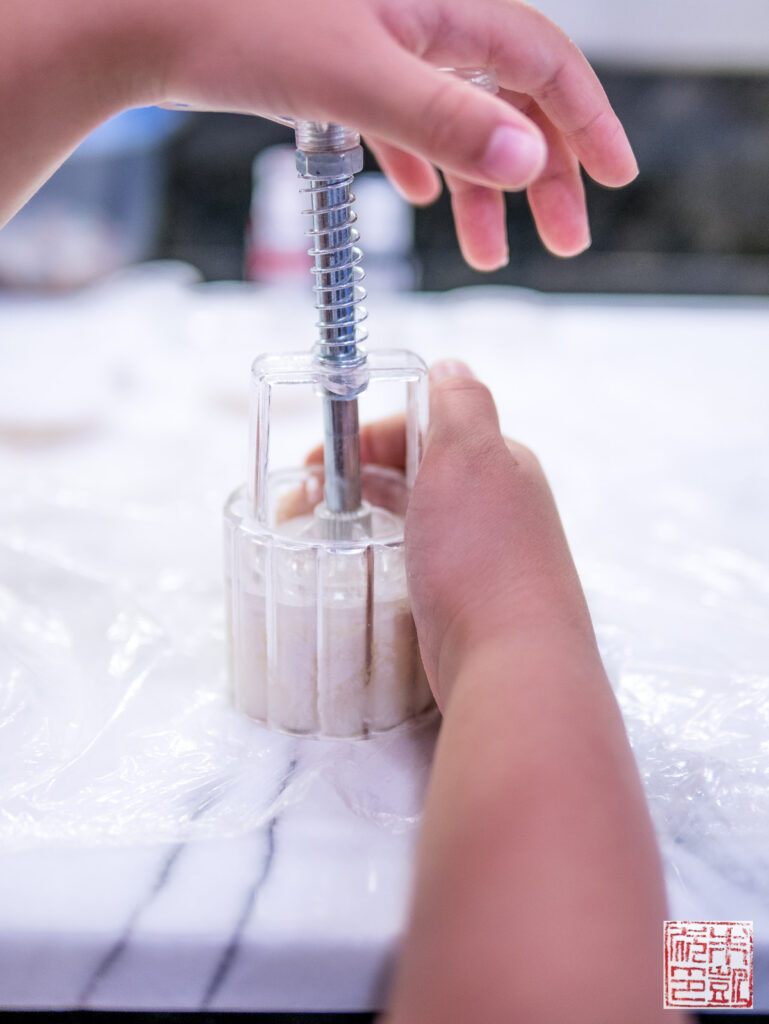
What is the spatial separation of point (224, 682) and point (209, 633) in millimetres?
38

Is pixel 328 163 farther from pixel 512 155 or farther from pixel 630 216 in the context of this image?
pixel 630 216

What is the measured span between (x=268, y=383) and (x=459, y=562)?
9cm

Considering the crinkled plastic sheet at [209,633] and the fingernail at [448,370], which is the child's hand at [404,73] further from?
the crinkled plastic sheet at [209,633]

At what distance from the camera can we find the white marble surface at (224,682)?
246 millimetres

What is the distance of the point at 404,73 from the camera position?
0.22 meters

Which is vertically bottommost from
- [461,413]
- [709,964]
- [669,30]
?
[709,964]

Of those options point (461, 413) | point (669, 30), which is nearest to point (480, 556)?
point (461, 413)

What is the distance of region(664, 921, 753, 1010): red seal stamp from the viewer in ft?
0.79

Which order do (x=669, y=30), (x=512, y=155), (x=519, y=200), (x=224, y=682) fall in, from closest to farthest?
(x=512, y=155) → (x=224, y=682) → (x=669, y=30) → (x=519, y=200)

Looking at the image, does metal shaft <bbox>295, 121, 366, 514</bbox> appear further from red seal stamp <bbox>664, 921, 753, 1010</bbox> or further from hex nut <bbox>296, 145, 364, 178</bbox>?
red seal stamp <bbox>664, 921, 753, 1010</bbox>

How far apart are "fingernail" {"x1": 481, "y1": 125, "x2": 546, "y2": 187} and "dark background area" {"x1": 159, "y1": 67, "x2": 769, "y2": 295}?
2.14 feet

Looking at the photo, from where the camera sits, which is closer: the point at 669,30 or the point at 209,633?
the point at 209,633

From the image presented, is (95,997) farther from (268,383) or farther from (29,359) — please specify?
(29,359)

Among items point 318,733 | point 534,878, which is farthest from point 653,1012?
point 318,733
